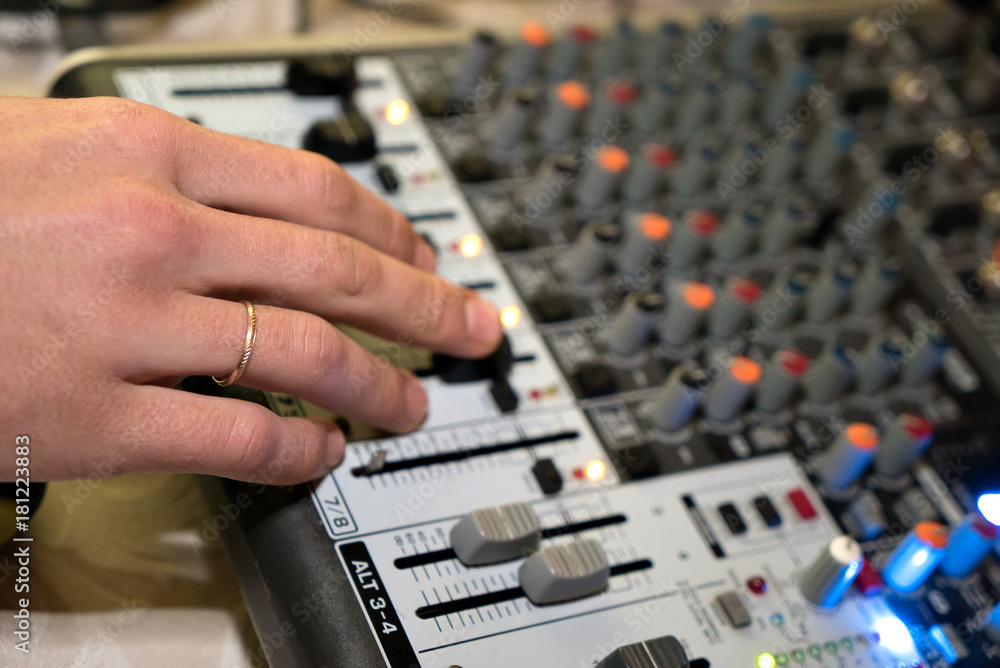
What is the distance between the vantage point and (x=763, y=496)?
0.98 metres

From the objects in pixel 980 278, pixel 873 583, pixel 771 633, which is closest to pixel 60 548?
pixel 771 633

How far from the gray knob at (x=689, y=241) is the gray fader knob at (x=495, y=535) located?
43 cm

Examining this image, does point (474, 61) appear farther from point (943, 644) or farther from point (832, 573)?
point (943, 644)

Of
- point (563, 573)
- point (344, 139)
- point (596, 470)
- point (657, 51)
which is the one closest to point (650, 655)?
point (563, 573)

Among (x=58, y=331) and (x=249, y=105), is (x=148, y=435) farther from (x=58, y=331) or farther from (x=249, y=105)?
(x=249, y=105)

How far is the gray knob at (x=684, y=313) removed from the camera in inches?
42.1

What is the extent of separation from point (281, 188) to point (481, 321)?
0.78 feet

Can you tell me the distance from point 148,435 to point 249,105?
530mm

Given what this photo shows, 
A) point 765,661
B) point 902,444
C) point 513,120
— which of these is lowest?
point 765,661

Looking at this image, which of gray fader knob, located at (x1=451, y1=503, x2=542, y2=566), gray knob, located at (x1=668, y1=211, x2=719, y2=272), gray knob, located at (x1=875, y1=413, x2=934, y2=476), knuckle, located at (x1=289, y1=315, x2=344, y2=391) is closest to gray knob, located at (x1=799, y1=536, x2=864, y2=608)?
gray knob, located at (x1=875, y1=413, x2=934, y2=476)

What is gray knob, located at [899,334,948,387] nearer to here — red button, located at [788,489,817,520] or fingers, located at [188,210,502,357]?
red button, located at [788,489,817,520]

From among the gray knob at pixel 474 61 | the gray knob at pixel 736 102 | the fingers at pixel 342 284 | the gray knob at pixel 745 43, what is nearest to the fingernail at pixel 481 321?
the fingers at pixel 342 284

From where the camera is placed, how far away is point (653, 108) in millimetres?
1277

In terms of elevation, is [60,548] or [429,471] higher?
[429,471]
